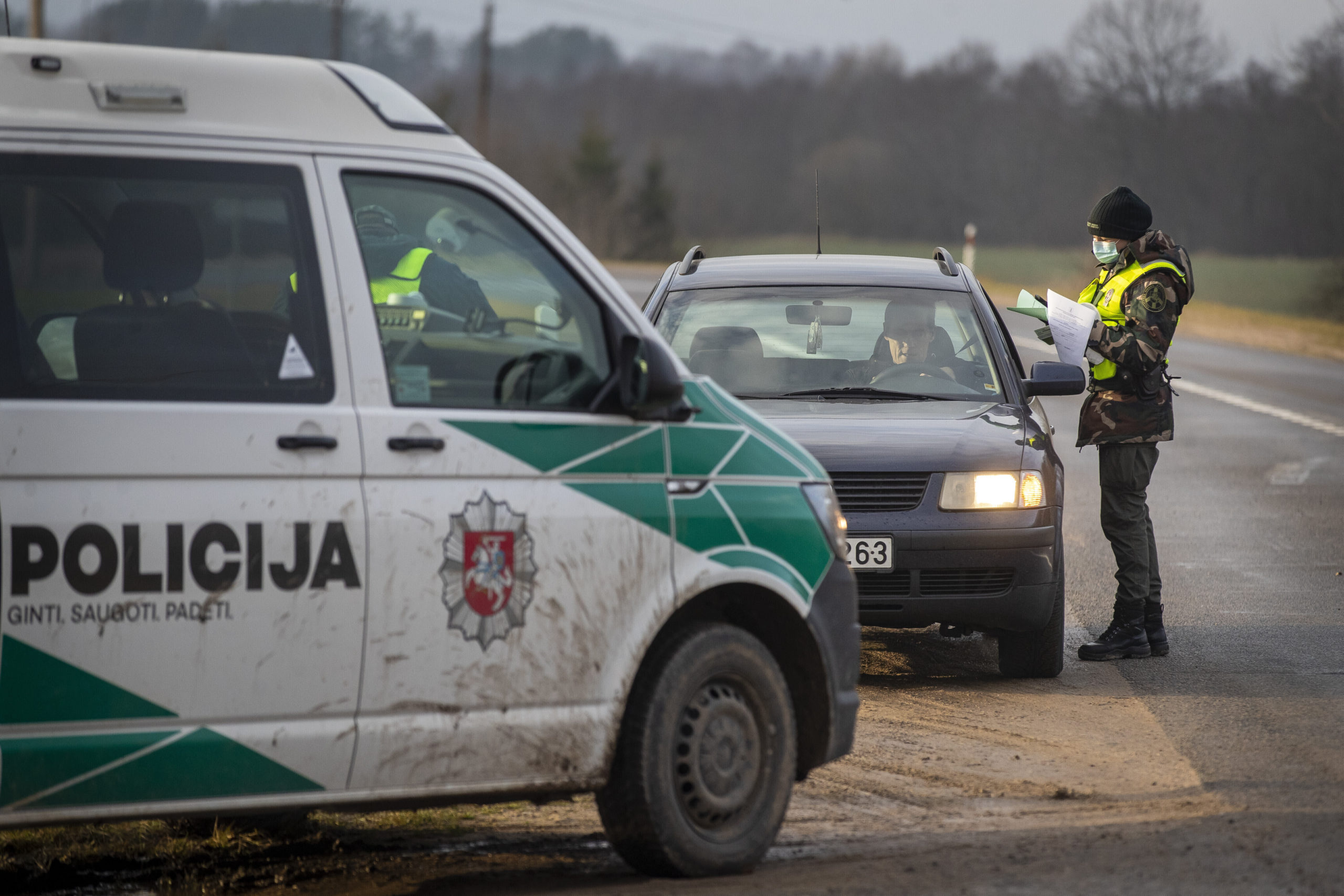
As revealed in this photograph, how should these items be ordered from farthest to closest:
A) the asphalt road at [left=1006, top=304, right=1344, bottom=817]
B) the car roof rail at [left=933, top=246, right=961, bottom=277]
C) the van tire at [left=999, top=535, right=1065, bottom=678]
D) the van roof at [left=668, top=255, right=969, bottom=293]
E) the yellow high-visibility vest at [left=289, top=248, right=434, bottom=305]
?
the car roof rail at [left=933, top=246, right=961, bottom=277], the van roof at [left=668, top=255, right=969, bottom=293], the van tire at [left=999, top=535, right=1065, bottom=678], the asphalt road at [left=1006, top=304, right=1344, bottom=817], the yellow high-visibility vest at [left=289, top=248, right=434, bottom=305]

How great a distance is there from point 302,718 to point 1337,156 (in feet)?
216

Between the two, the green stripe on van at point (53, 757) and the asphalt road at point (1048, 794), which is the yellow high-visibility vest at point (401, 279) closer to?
the green stripe on van at point (53, 757)

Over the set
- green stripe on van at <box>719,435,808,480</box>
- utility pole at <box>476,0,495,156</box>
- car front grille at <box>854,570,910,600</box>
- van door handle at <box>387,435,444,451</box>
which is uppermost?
utility pole at <box>476,0,495,156</box>

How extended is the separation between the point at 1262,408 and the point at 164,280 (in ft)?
56.7

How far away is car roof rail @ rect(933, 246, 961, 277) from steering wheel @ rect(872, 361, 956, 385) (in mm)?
682

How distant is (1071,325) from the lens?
7.52 m

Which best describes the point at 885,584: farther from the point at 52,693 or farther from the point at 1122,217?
the point at 52,693

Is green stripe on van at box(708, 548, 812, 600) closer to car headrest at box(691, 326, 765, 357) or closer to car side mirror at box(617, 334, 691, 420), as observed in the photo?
car side mirror at box(617, 334, 691, 420)

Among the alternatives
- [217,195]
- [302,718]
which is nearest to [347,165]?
[217,195]

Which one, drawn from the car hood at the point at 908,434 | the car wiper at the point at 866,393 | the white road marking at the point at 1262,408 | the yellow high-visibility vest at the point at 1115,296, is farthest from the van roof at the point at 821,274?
the white road marking at the point at 1262,408

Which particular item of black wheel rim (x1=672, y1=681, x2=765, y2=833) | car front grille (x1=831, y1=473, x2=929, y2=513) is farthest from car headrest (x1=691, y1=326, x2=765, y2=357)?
black wheel rim (x1=672, y1=681, x2=765, y2=833)

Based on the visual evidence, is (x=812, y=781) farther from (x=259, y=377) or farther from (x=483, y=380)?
(x=259, y=377)

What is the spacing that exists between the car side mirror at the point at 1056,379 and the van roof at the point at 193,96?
12.2ft

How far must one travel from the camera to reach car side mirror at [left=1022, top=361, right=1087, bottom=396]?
286 inches
